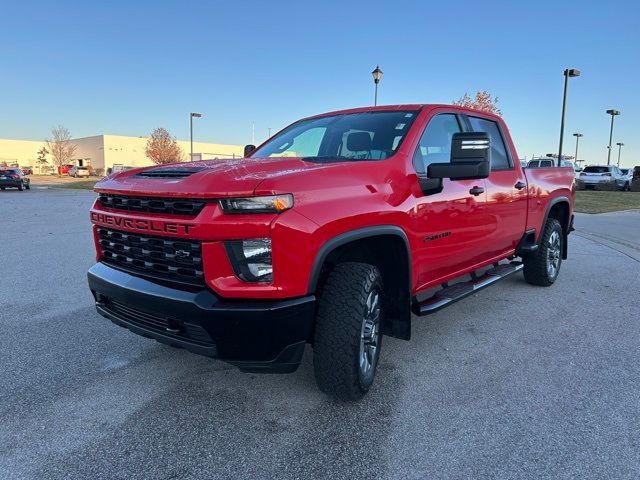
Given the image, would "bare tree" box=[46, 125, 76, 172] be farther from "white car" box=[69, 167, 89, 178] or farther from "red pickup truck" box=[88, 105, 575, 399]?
"red pickup truck" box=[88, 105, 575, 399]

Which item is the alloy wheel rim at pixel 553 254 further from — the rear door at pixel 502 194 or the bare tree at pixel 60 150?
the bare tree at pixel 60 150

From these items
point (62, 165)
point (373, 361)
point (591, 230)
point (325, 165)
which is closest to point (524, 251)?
point (373, 361)

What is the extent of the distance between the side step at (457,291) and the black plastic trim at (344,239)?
574mm

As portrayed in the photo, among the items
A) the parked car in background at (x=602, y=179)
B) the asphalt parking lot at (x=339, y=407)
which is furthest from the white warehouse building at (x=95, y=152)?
the asphalt parking lot at (x=339, y=407)

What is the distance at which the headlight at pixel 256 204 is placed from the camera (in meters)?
2.36

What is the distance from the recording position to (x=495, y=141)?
4766 millimetres

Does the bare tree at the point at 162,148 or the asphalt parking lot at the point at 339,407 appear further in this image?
the bare tree at the point at 162,148

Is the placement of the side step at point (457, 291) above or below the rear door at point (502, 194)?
below

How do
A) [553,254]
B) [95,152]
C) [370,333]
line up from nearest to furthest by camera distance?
[370,333] < [553,254] < [95,152]

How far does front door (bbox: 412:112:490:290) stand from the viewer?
3.33 m

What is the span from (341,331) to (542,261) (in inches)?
149

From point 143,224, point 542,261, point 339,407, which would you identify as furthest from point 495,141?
point 143,224

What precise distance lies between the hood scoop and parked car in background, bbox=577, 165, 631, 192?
30635mm

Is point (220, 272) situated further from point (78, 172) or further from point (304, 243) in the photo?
point (78, 172)
